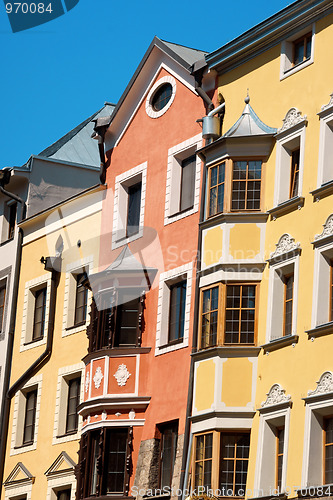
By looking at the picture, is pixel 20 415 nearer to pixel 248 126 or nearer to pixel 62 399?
pixel 62 399

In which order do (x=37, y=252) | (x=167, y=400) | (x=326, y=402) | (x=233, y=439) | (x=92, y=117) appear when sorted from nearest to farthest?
(x=326, y=402) → (x=233, y=439) → (x=167, y=400) → (x=37, y=252) → (x=92, y=117)

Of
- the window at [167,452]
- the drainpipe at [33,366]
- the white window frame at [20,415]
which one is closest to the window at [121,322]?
the window at [167,452]

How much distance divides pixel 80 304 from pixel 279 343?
11423 mm

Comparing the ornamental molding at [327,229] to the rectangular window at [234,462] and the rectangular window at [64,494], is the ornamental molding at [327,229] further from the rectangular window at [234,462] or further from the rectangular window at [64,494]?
the rectangular window at [64,494]

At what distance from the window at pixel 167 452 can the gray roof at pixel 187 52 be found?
11144 millimetres

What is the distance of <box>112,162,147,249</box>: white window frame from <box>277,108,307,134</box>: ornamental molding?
6.65 meters

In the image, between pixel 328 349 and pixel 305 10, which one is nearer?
pixel 328 349

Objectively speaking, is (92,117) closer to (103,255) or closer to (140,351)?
(103,255)

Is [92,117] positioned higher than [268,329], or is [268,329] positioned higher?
[92,117]

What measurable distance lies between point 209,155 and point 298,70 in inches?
141

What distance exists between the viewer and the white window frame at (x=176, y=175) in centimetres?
3550

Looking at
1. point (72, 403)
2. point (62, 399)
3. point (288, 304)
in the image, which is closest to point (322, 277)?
point (288, 304)

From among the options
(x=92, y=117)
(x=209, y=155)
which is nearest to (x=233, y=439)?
(x=209, y=155)

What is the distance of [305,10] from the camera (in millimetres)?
32094
